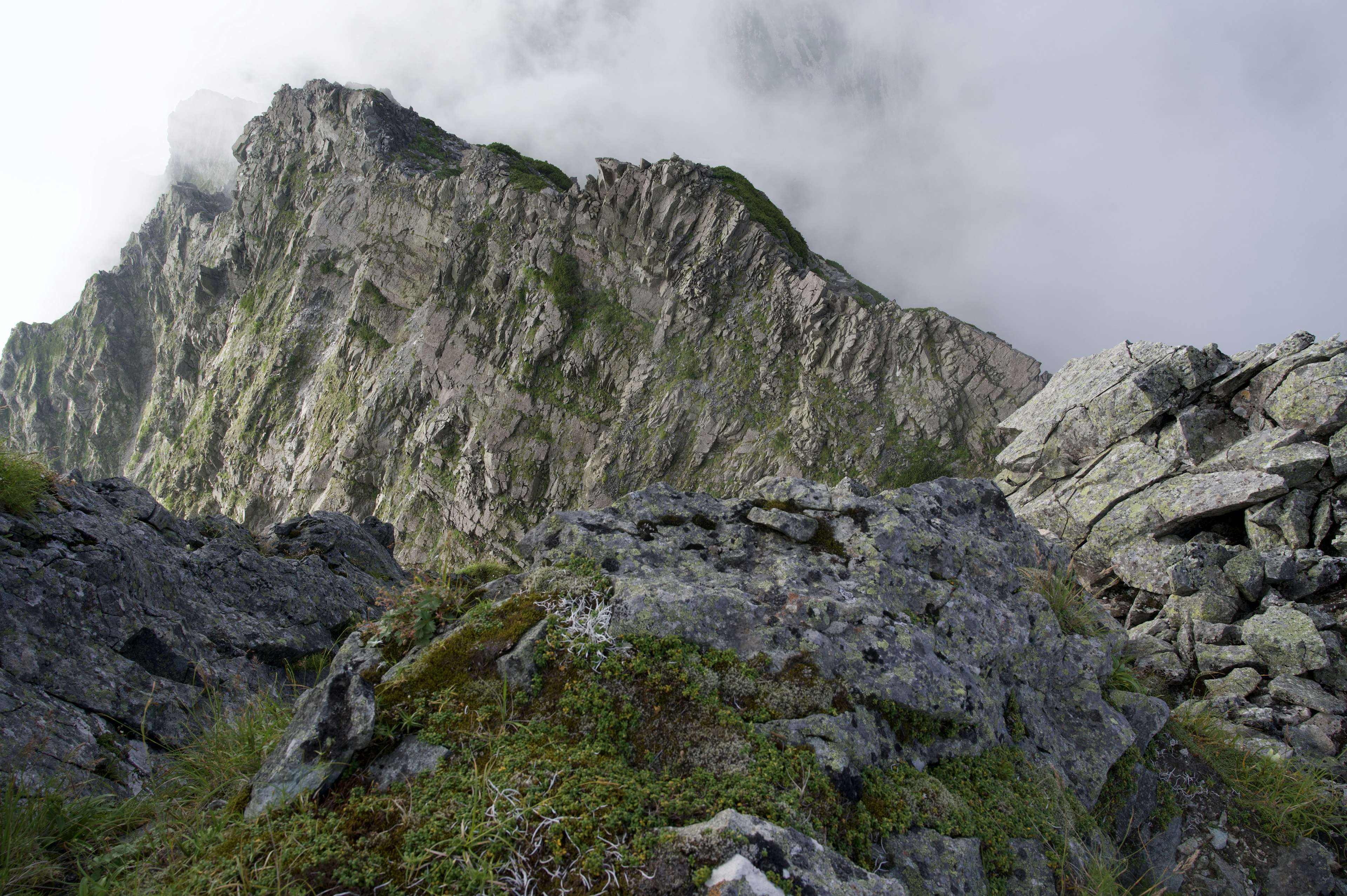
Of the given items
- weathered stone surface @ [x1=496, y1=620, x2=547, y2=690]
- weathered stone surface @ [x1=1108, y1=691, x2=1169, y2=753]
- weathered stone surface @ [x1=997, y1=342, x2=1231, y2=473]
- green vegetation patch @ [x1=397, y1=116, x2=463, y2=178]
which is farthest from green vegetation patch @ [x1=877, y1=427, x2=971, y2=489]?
green vegetation patch @ [x1=397, y1=116, x2=463, y2=178]

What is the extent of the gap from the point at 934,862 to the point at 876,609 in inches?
93.4

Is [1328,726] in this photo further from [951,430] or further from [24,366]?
[24,366]

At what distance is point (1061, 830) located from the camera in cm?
498

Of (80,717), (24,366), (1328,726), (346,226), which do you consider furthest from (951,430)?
(24,366)

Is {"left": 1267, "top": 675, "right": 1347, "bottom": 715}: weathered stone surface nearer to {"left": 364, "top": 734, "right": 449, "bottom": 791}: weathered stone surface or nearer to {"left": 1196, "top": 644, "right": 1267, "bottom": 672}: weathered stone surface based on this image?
{"left": 1196, "top": 644, "right": 1267, "bottom": 672}: weathered stone surface

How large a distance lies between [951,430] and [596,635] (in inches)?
1582

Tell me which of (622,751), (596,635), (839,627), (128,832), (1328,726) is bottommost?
(128,832)

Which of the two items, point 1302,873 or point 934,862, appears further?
point 1302,873

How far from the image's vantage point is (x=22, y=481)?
917 cm

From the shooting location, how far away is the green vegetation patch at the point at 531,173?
4972cm

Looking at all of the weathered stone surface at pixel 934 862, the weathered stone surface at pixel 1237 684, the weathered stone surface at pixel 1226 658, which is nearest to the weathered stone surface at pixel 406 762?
the weathered stone surface at pixel 934 862

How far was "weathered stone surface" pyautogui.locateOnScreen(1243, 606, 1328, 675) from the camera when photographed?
1029 centimetres

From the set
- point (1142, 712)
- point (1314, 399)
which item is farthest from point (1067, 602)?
point (1314, 399)

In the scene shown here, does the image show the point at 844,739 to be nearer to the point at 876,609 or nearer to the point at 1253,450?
the point at 876,609
